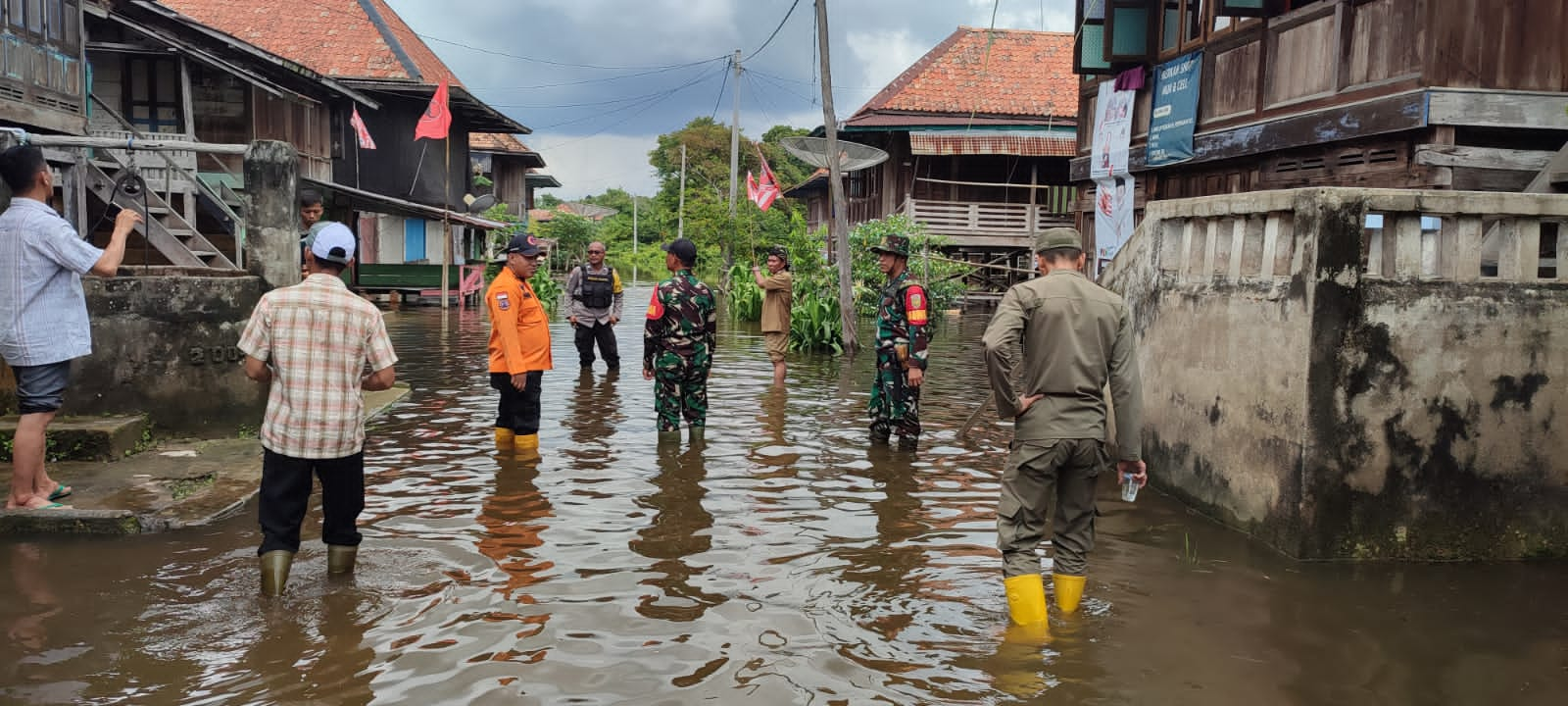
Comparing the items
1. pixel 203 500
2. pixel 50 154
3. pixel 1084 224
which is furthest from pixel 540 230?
pixel 203 500

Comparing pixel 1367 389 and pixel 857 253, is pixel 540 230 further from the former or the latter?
pixel 1367 389

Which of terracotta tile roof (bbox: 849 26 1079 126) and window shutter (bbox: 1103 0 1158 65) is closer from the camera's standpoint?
window shutter (bbox: 1103 0 1158 65)

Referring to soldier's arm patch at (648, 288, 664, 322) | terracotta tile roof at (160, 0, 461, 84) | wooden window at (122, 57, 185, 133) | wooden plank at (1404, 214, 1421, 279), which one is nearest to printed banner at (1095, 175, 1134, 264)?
soldier's arm patch at (648, 288, 664, 322)

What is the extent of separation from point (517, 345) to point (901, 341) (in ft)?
9.34

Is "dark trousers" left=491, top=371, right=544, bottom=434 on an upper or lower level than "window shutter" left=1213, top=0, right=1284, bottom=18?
lower

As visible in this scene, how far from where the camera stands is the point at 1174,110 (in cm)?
1453

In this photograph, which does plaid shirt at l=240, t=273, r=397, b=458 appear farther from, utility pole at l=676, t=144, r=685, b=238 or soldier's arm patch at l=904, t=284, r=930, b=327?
utility pole at l=676, t=144, r=685, b=238

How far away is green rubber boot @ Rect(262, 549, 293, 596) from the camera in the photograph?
4.93 metres

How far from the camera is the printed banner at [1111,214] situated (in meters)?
16.2

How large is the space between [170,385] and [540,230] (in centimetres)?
5017

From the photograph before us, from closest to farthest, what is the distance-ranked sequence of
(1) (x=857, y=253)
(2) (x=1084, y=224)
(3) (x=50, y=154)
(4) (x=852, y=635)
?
(4) (x=852, y=635), (3) (x=50, y=154), (2) (x=1084, y=224), (1) (x=857, y=253)

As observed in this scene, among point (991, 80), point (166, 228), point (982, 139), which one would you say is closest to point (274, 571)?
point (166, 228)

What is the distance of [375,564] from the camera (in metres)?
5.60

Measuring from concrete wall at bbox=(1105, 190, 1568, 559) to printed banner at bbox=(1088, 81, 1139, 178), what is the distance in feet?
32.9
